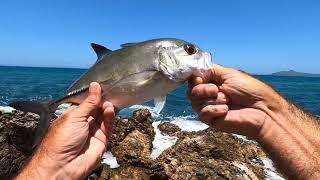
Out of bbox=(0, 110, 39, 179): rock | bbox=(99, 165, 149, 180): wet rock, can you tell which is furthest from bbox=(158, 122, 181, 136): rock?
bbox=(0, 110, 39, 179): rock

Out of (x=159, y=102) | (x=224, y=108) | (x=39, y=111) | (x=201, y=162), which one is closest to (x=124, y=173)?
(x=201, y=162)

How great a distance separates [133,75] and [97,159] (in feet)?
3.44

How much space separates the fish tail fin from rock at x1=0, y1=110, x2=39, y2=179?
4.66m

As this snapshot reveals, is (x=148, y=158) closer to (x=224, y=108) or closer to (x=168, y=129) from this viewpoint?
(x=168, y=129)

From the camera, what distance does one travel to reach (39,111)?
433cm

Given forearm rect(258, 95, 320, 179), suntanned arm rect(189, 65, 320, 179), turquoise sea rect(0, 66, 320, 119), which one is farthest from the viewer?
turquoise sea rect(0, 66, 320, 119)

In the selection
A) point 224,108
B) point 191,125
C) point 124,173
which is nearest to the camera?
point 224,108

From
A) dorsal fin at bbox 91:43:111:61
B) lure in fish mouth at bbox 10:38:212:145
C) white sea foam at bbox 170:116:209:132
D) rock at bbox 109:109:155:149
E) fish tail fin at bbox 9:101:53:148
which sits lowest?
white sea foam at bbox 170:116:209:132

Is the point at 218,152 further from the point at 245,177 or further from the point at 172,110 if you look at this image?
the point at 172,110

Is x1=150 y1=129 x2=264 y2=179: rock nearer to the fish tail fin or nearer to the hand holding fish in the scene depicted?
the hand holding fish

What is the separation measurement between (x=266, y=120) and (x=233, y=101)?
0.38 meters

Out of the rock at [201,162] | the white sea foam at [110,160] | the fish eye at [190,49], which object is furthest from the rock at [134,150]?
the fish eye at [190,49]

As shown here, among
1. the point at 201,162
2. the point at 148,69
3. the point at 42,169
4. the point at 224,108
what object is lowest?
the point at 201,162

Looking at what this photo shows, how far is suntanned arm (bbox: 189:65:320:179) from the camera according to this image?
164 inches
